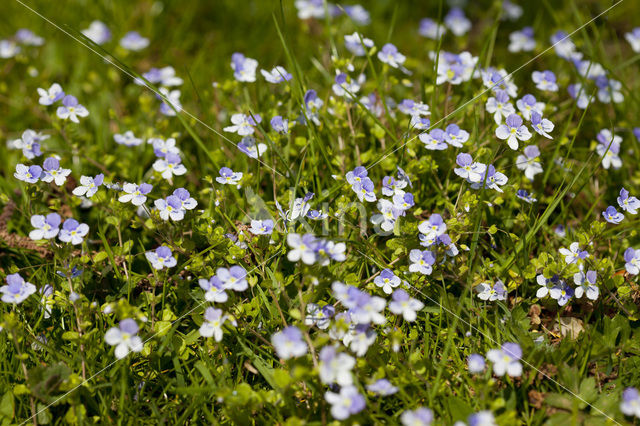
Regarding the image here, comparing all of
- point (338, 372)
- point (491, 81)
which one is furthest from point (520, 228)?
point (338, 372)

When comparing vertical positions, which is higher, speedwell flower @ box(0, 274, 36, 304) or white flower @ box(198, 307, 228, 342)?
speedwell flower @ box(0, 274, 36, 304)

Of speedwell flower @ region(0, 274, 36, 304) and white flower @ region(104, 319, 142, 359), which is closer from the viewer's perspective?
white flower @ region(104, 319, 142, 359)

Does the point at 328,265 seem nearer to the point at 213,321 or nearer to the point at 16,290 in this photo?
the point at 213,321

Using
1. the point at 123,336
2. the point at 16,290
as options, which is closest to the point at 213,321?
the point at 123,336

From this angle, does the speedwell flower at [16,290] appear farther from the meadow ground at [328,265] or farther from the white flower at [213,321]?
the white flower at [213,321]

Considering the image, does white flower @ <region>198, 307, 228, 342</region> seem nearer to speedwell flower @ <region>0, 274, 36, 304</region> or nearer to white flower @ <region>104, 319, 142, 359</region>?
white flower @ <region>104, 319, 142, 359</region>

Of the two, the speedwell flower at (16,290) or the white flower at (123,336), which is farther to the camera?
the speedwell flower at (16,290)

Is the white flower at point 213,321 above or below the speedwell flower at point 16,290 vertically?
below

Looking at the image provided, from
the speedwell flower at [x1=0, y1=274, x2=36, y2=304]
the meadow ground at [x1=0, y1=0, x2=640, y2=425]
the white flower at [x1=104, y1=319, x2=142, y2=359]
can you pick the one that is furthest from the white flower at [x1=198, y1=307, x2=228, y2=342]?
the speedwell flower at [x1=0, y1=274, x2=36, y2=304]

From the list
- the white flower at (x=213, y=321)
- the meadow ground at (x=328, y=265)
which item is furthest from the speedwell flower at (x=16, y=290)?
the white flower at (x=213, y=321)
